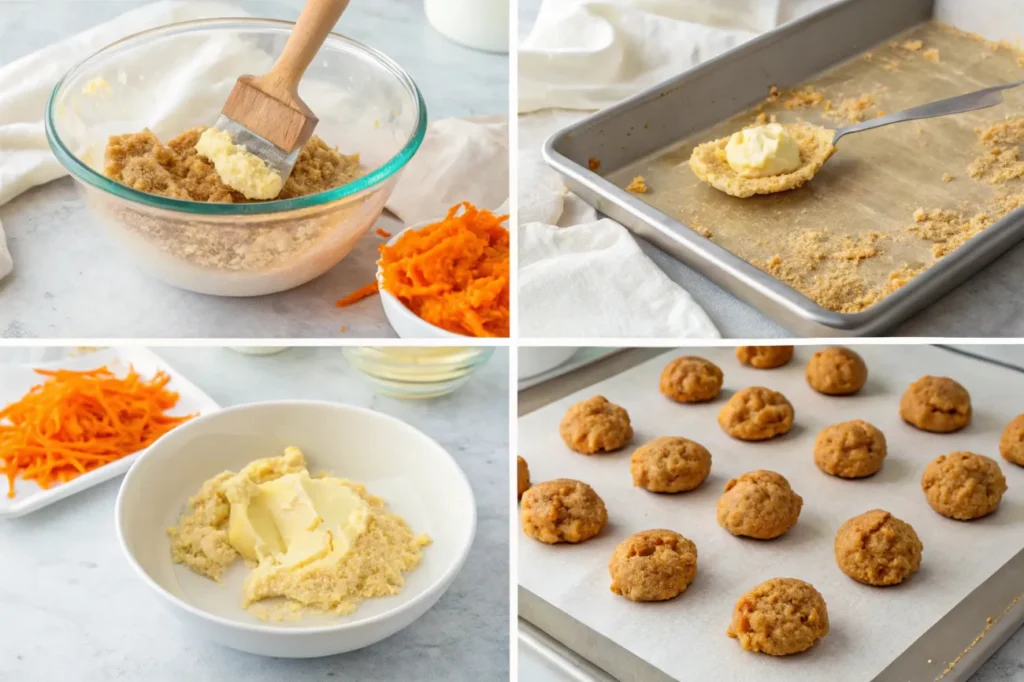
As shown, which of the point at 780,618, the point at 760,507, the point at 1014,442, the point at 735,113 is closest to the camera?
the point at 780,618

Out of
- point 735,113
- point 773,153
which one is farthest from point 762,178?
point 735,113

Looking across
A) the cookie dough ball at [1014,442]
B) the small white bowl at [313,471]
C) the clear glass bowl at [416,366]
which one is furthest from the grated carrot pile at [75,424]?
the cookie dough ball at [1014,442]

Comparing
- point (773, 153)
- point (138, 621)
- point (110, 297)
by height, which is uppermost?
point (773, 153)

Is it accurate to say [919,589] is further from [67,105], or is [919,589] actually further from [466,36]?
[67,105]

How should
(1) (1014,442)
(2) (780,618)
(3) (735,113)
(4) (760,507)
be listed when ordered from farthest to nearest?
(3) (735,113)
(1) (1014,442)
(4) (760,507)
(2) (780,618)

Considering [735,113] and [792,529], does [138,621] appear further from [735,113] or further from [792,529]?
[735,113]
